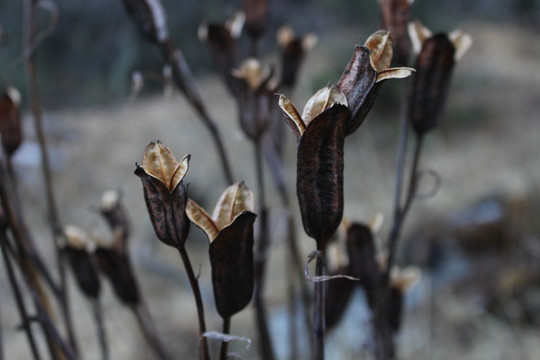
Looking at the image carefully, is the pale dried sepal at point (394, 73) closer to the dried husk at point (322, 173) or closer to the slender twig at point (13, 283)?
the dried husk at point (322, 173)

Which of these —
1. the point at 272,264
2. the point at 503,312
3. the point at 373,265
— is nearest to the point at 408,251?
the point at 503,312

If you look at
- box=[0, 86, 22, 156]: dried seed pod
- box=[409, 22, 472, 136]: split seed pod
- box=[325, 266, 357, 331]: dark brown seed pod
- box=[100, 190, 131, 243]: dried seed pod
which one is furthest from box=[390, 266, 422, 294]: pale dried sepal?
box=[0, 86, 22, 156]: dried seed pod

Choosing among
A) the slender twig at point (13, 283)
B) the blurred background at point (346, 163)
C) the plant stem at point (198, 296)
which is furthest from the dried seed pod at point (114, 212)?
the plant stem at point (198, 296)

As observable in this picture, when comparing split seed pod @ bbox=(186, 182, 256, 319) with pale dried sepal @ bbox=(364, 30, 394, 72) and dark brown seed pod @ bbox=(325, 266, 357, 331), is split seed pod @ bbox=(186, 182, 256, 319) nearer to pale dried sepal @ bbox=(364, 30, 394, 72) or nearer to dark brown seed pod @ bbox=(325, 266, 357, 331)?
pale dried sepal @ bbox=(364, 30, 394, 72)

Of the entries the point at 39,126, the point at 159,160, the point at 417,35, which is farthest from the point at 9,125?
the point at 417,35

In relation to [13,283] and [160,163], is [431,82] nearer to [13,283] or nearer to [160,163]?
[160,163]
